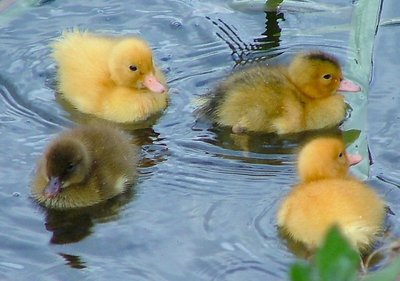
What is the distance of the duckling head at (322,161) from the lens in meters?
2.64

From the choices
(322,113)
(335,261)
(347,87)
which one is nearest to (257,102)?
(322,113)

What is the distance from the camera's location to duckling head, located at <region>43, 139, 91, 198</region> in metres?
2.84

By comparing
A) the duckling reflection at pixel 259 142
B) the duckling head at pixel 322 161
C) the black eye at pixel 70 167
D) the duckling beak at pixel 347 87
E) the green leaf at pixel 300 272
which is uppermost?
the green leaf at pixel 300 272

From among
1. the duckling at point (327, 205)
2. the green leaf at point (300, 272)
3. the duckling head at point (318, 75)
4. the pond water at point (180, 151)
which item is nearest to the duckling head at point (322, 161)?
the duckling at point (327, 205)

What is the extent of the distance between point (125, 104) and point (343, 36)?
1.27 metres

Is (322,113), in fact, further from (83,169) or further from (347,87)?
(83,169)

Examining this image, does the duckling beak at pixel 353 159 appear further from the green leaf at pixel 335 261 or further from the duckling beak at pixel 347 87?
the green leaf at pixel 335 261

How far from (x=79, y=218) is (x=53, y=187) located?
0.15 m

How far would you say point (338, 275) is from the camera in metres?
0.60

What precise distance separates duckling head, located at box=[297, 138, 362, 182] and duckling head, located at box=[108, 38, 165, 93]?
1.15 metres

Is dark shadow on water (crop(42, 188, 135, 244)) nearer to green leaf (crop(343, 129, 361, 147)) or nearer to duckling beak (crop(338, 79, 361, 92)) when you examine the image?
green leaf (crop(343, 129, 361, 147))

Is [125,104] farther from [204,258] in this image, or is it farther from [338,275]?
[338,275]

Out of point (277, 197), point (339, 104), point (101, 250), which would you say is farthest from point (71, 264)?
point (339, 104)

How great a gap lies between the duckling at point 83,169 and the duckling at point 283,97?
556 mm
